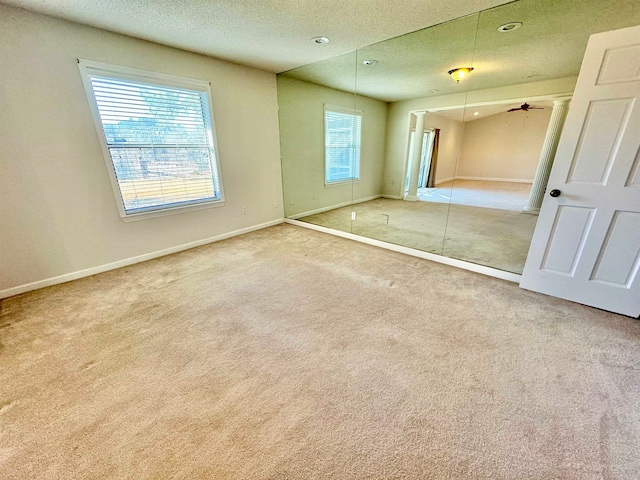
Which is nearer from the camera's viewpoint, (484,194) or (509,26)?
(509,26)

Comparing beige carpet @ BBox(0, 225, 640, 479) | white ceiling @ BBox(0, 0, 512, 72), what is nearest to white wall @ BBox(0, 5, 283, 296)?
white ceiling @ BBox(0, 0, 512, 72)

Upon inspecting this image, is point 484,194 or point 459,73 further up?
point 459,73

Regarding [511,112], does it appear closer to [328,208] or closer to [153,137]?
[328,208]

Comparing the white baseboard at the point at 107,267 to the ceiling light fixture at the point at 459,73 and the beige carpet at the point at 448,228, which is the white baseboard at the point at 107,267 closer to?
the beige carpet at the point at 448,228

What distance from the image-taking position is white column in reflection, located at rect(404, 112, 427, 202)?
4.01 metres

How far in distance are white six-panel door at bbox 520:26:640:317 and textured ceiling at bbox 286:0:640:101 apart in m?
0.41

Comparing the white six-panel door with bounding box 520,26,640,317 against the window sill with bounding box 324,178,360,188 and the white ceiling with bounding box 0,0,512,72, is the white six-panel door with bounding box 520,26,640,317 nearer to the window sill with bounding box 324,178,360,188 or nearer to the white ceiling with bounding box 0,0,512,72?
the white ceiling with bounding box 0,0,512,72

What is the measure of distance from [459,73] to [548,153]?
4.57ft

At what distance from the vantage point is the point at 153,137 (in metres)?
2.98

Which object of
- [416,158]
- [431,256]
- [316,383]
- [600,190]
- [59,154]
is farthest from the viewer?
[416,158]

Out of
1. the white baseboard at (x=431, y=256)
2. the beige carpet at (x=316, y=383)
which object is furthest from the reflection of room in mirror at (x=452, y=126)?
the beige carpet at (x=316, y=383)

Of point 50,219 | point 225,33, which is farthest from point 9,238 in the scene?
point 225,33

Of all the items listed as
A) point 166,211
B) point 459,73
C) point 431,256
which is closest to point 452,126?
point 459,73

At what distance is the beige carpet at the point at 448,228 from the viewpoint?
3.05 m
